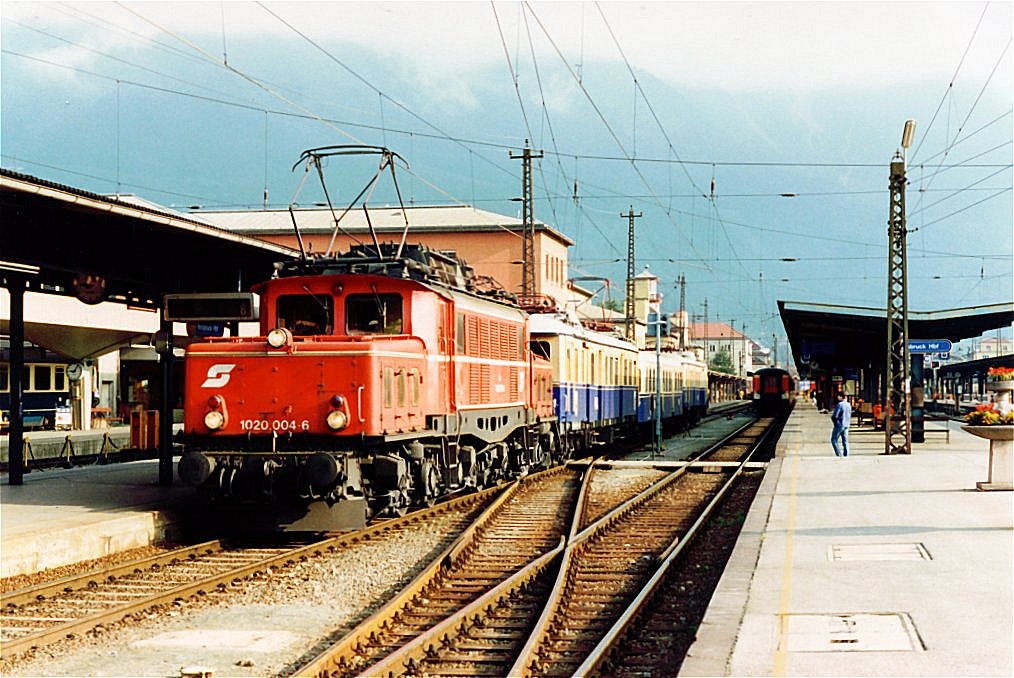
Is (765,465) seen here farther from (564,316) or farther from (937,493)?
(937,493)

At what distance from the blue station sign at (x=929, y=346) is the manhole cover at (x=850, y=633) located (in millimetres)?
22332

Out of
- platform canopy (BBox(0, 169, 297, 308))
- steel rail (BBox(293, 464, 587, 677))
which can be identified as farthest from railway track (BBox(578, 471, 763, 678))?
platform canopy (BBox(0, 169, 297, 308))

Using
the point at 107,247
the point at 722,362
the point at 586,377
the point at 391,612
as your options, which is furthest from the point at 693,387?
the point at 722,362

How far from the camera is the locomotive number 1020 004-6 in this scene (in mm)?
13648

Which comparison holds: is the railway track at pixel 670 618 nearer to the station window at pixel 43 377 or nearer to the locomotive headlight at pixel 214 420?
the locomotive headlight at pixel 214 420

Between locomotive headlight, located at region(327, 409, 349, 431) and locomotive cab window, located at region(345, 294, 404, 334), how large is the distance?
64.9 inches

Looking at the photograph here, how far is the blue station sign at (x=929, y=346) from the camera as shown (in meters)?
29.8

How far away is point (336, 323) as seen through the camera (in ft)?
48.5

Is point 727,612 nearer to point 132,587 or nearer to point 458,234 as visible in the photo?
point 132,587

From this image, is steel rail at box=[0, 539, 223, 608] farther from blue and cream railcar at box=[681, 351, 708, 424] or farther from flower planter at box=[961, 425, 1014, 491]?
blue and cream railcar at box=[681, 351, 708, 424]

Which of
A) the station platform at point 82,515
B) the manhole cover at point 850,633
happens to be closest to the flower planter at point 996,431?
the manhole cover at point 850,633

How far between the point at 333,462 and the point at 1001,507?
8.83 metres

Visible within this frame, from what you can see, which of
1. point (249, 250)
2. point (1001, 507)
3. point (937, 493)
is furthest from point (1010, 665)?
point (249, 250)

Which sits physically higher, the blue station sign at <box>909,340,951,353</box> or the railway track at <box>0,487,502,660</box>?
the blue station sign at <box>909,340,951,353</box>
